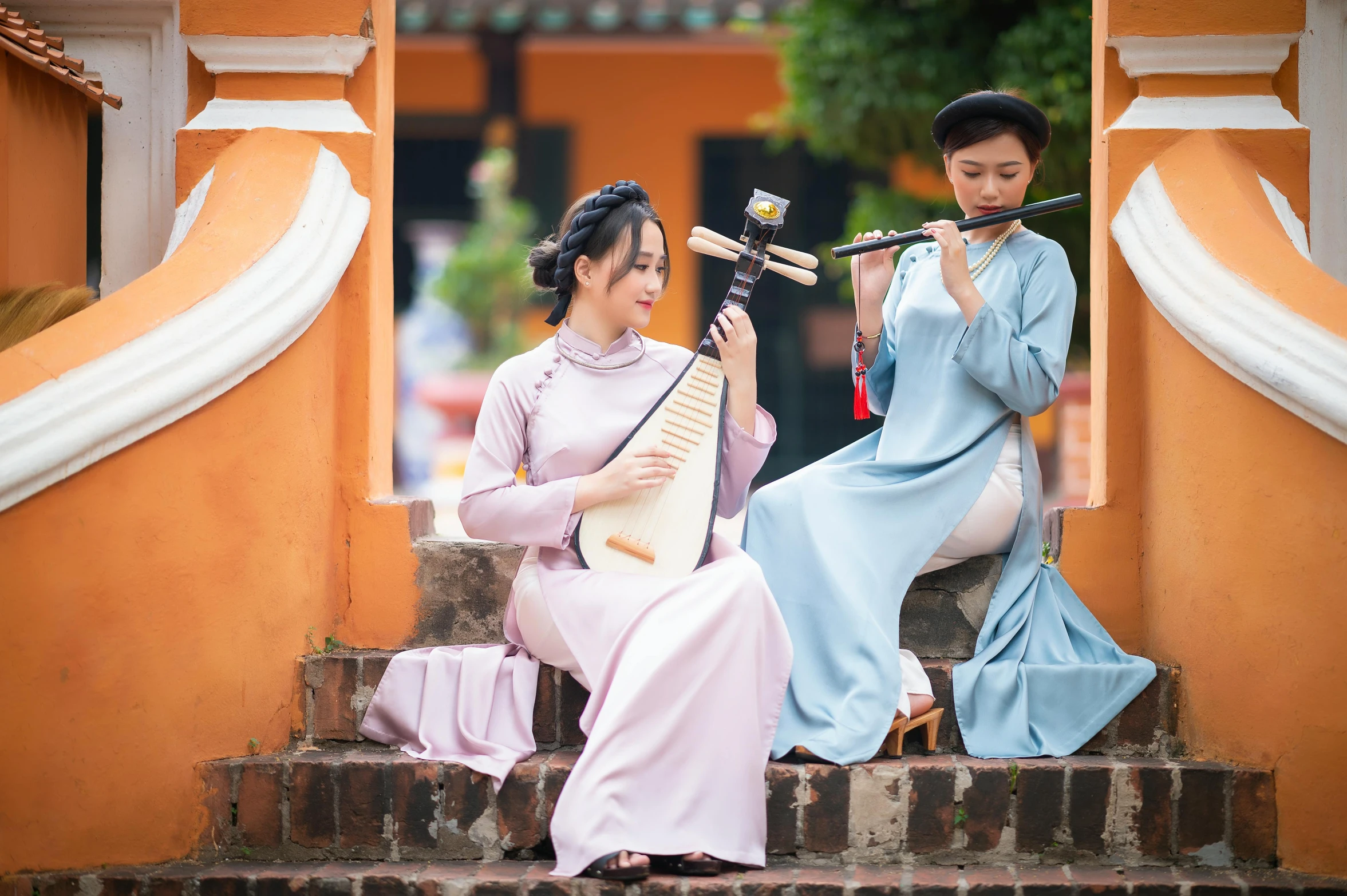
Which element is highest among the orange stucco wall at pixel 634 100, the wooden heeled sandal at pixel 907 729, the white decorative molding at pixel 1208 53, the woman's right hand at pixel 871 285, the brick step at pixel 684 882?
the orange stucco wall at pixel 634 100

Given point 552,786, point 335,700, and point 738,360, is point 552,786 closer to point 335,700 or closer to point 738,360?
point 335,700

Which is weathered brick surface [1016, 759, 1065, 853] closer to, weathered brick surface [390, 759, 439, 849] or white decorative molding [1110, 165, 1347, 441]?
white decorative molding [1110, 165, 1347, 441]

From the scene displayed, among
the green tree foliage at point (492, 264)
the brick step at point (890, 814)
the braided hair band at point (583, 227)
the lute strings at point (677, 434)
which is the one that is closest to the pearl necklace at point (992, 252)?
the lute strings at point (677, 434)

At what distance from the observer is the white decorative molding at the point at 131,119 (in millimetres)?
4008

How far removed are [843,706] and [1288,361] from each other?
48.0 inches

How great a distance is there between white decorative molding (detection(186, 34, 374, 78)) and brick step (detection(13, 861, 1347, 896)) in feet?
6.76

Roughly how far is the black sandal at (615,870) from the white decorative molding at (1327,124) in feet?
8.28

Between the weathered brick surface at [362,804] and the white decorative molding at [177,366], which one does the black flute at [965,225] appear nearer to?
the white decorative molding at [177,366]

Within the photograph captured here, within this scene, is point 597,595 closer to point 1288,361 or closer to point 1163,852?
point 1163,852

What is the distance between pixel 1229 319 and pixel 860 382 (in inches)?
35.1

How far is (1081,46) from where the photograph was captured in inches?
197

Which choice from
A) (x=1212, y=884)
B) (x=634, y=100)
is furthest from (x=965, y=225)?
(x=634, y=100)

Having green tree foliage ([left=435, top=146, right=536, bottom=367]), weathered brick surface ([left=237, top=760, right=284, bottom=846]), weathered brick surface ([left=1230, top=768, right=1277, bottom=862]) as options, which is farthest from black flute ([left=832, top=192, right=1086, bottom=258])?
green tree foliage ([left=435, top=146, right=536, bottom=367])

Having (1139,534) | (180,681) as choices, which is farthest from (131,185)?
(1139,534)
